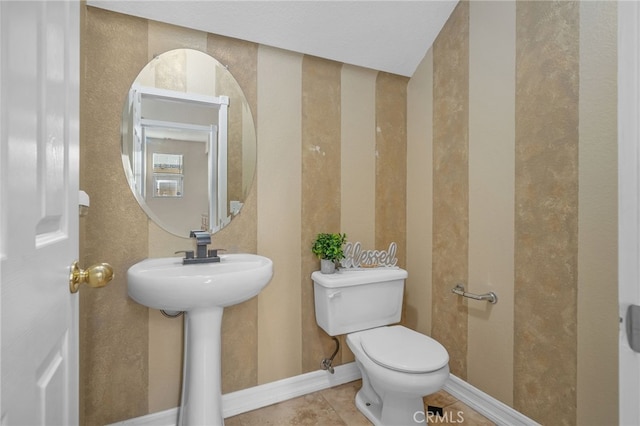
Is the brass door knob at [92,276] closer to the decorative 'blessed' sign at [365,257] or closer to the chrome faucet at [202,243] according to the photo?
the chrome faucet at [202,243]

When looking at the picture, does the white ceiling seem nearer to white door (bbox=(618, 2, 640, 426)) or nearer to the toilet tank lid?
the toilet tank lid

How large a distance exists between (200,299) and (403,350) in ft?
3.10

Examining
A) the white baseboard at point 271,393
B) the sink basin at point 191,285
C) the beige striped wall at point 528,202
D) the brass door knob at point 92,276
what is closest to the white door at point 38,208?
the brass door knob at point 92,276

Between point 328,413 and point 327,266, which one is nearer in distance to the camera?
point 328,413

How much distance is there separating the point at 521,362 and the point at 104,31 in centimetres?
248

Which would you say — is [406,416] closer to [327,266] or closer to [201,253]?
[327,266]

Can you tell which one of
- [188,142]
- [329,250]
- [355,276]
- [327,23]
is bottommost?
[355,276]

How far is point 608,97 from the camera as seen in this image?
1.19m

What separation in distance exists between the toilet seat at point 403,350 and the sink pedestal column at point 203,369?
70cm

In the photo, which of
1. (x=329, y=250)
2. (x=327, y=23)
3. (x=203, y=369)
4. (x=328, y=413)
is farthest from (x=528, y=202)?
(x=203, y=369)

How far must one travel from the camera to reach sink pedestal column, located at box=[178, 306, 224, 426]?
1.32 m

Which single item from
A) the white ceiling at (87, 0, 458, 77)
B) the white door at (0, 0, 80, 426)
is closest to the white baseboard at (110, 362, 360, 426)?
the white door at (0, 0, 80, 426)

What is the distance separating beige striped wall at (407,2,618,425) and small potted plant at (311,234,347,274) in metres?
0.62

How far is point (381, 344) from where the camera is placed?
1520mm
